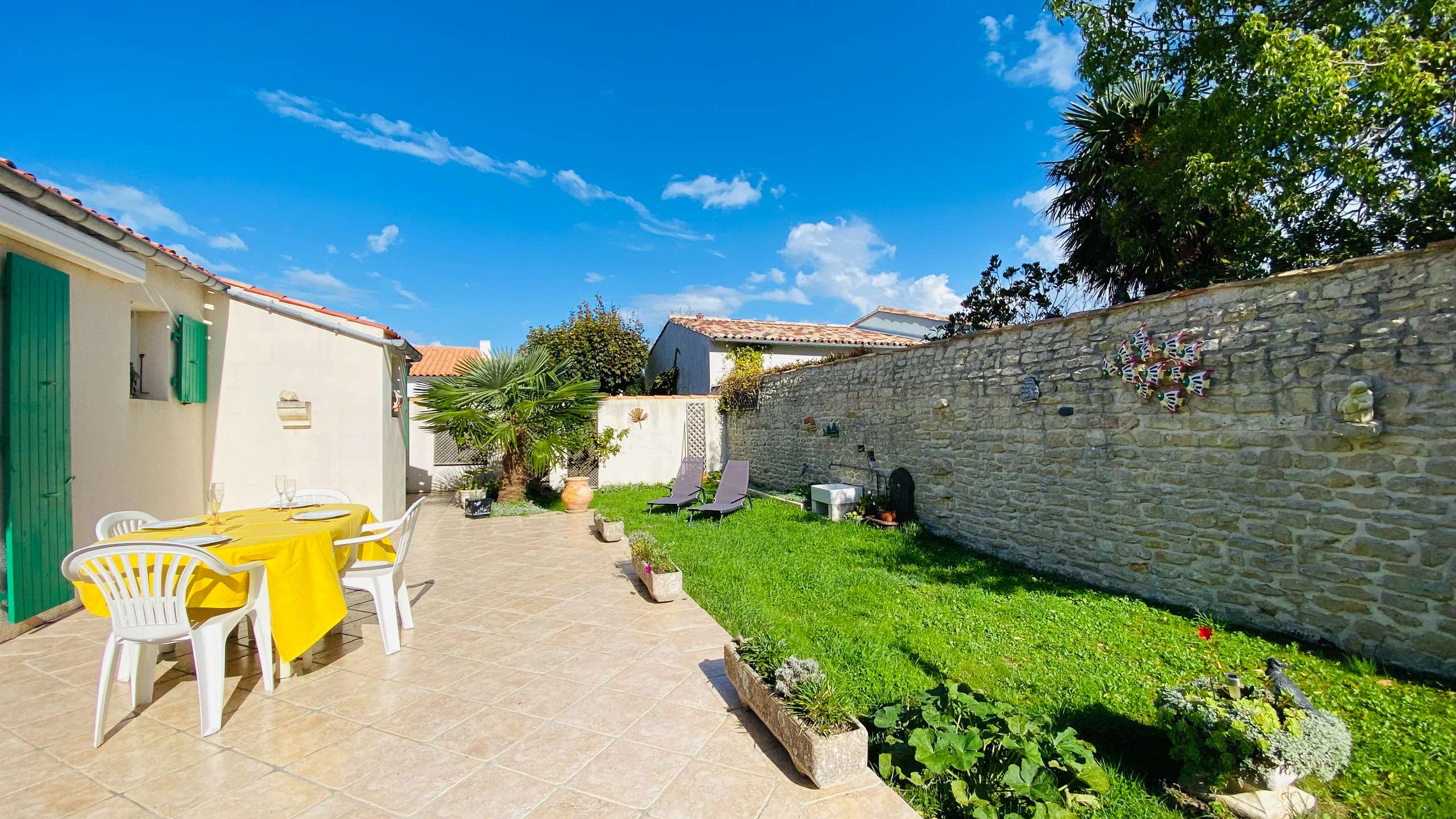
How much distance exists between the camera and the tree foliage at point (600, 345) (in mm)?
18000

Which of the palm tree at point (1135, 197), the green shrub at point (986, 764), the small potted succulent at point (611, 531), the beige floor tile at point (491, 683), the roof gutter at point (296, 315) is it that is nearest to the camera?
the green shrub at point (986, 764)

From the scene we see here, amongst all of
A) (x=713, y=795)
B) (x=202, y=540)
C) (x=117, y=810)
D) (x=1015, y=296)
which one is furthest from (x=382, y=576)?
(x=1015, y=296)

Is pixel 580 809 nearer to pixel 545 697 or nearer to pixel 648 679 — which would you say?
pixel 545 697

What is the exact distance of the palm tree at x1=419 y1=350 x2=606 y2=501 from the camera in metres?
9.95

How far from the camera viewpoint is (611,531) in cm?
742

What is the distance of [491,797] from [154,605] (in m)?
1.96

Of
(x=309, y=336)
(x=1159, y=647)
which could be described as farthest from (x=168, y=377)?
(x=1159, y=647)

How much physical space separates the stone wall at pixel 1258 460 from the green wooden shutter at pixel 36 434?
8.07m

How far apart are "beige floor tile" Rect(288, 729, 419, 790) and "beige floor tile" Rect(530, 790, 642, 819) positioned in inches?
33.5

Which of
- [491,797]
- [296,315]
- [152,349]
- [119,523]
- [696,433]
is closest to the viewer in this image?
[491,797]

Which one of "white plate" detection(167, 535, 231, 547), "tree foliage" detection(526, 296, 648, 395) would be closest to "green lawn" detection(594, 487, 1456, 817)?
"white plate" detection(167, 535, 231, 547)

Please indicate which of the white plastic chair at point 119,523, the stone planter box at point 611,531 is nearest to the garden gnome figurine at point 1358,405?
the stone planter box at point 611,531

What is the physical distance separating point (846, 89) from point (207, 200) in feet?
37.7

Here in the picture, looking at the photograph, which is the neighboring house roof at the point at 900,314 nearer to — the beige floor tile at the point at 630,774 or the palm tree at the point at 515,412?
the palm tree at the point at 515,412
